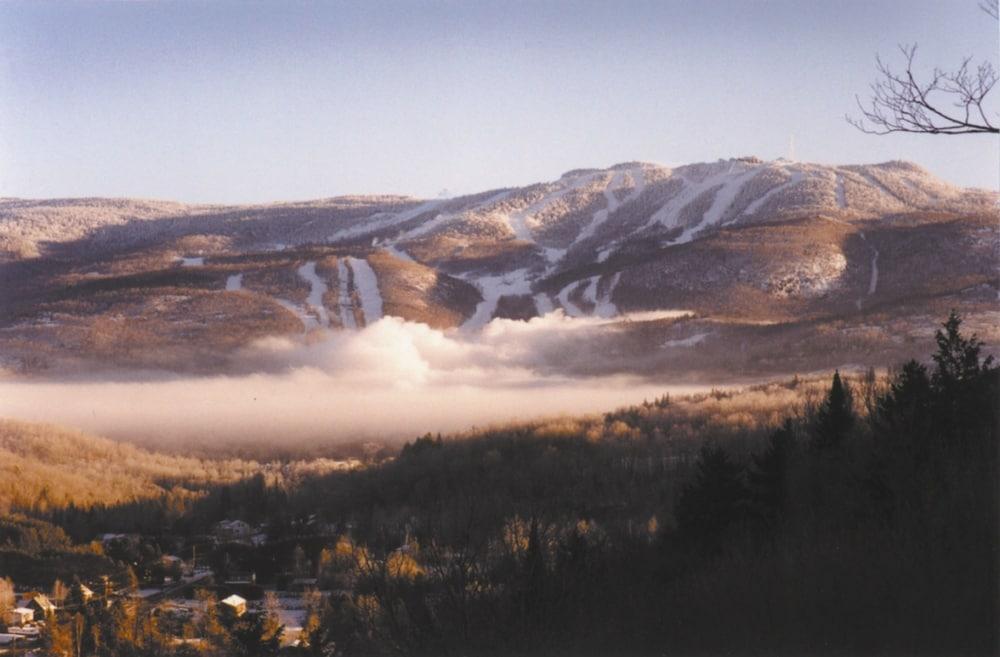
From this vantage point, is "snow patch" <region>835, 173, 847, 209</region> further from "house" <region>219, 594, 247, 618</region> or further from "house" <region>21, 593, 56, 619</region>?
"house" <region>21, 593, 56, 619</region>

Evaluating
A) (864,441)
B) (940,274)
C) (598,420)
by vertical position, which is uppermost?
(940,274)

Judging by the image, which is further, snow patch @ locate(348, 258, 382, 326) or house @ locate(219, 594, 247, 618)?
snow patch @ locate(348, 258, 382, 326)

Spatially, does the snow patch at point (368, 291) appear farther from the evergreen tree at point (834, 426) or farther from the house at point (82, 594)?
the evergreen tree at point (834, 426)

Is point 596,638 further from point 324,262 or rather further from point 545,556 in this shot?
point 324,262

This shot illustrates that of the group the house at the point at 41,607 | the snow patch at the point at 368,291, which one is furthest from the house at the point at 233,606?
the snow patch at the point at 368,291

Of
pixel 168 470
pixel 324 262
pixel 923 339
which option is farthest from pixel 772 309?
pixel 168 470

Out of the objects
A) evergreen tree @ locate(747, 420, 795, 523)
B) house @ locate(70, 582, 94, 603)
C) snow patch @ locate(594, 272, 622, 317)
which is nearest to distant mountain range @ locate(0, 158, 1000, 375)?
snow patch @ locate(594, 272, 622, 317)
